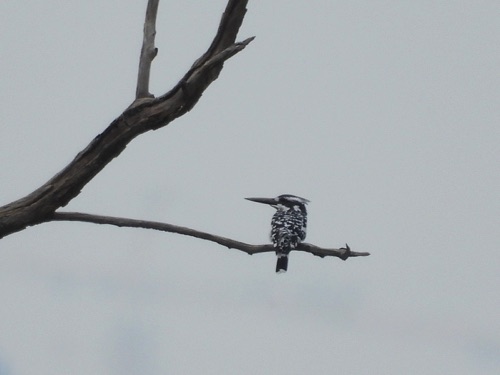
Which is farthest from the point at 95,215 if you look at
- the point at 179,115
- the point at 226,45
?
the point at 226,45

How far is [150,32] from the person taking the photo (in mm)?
7609

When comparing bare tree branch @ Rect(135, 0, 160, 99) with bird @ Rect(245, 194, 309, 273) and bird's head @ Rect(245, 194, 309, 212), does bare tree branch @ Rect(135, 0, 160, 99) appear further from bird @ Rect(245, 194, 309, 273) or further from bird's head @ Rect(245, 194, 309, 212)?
bird's head @ Rect(245, 194, 309, 212)

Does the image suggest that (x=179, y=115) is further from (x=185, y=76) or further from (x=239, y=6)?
(x=239, y=6)

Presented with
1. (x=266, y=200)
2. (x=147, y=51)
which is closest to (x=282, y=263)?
(x=266, y=200)

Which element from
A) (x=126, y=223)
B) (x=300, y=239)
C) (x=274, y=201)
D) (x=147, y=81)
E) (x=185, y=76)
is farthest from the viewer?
(x=274, y=201)

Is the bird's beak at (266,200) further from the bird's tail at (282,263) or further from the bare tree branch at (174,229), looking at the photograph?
the bare tree branch at (174,229)

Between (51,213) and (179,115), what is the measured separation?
126 cm

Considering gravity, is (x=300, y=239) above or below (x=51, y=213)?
above

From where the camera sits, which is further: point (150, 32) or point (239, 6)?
point (150, 32)

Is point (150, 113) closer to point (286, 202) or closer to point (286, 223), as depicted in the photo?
point (286, 223)

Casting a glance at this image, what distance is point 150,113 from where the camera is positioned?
680 centimetres

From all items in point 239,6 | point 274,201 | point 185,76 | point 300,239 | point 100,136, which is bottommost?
point 100,136

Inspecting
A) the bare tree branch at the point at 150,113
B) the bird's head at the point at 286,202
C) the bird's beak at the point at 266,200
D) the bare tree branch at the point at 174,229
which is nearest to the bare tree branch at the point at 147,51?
the bare tree branch at the point at 150,113

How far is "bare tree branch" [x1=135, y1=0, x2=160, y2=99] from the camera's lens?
708cm
